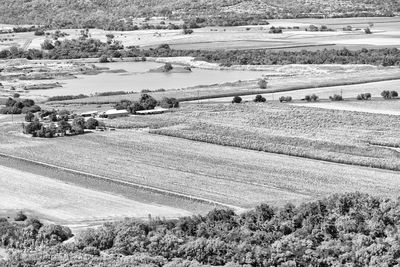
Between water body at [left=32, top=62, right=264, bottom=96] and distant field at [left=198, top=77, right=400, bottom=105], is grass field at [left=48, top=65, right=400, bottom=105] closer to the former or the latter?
distant field at [left=198, top=77, right=400, bottom=105]

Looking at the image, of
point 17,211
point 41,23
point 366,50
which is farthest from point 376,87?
point 41,23

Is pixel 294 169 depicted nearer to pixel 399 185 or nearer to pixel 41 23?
pixel 399 185

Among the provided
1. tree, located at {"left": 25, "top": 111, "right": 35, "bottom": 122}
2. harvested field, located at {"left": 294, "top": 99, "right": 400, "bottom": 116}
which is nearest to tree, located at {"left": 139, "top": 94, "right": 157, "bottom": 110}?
tree, located at {"left": 25, "top": 111, "right": 35, "bottom": 122}

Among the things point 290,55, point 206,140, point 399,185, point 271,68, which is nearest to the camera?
point 399,185

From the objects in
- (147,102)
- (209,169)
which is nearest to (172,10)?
(147,102)

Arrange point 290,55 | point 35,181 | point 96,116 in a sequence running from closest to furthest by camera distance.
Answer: point 35,181 < point 96,116 < point 290,55

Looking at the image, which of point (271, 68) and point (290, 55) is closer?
point (271, 68)

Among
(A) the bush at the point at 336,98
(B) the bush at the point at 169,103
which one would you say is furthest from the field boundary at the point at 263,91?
(A) the bush at the point at 336,98
